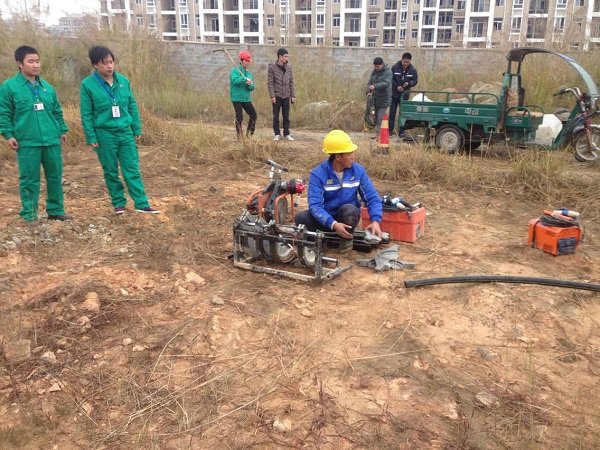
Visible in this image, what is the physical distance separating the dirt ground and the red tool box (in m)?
0.08

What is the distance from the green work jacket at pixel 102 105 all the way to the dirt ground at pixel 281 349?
3.19ft

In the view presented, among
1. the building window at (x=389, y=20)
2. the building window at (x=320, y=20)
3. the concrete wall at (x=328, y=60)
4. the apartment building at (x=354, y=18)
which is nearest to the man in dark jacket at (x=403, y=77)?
the concrete wall at (x=328, y=60)

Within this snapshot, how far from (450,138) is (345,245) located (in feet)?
15.4

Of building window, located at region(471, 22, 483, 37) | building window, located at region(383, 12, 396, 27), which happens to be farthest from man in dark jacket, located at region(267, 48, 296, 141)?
building window, located at region(471, 22, 483, 37)

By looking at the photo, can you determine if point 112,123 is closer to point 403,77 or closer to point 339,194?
point 339,194

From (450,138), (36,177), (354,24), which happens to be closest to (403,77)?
(450,138)

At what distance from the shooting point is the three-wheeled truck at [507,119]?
7492 mm

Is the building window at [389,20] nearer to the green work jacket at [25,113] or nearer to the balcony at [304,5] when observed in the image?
the balcony at [304,5]

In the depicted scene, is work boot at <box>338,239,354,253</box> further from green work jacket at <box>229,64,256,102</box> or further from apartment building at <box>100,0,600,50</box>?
apartment building at <box>100,0,600,50</box>

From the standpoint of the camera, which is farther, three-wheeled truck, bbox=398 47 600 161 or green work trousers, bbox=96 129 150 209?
three-wheeled truck, bbox=398 47 600 161

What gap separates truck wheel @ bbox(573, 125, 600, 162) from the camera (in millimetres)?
7512

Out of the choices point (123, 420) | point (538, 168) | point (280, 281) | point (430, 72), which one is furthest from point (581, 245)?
point (430, 72)

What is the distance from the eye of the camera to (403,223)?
15.3 ft

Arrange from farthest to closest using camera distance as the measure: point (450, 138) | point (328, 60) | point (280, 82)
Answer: point (328, 60) → point (280, 82) → point (450, 138)
